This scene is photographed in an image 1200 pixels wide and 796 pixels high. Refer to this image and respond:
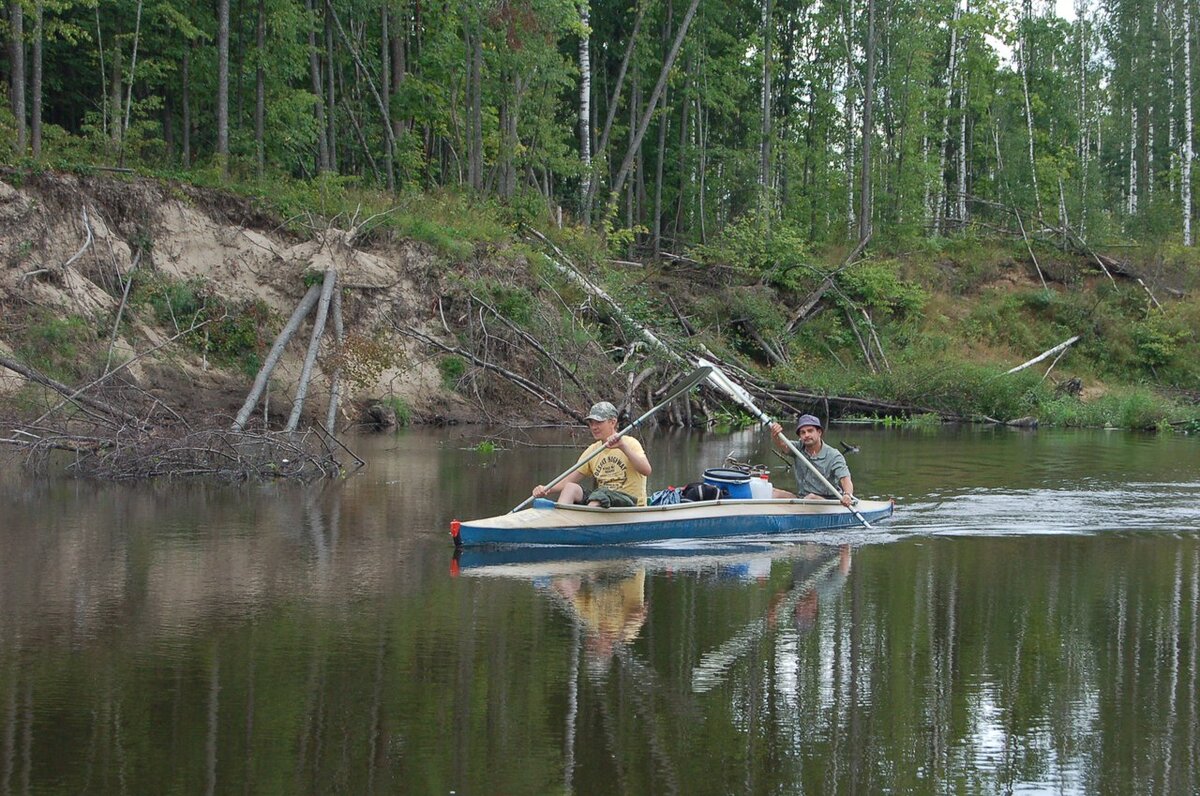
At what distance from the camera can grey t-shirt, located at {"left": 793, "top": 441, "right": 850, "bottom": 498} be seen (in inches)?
605

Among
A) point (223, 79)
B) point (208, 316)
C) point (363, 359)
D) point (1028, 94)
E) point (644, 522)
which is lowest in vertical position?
point (644, 522)

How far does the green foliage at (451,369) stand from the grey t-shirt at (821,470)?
13547mm

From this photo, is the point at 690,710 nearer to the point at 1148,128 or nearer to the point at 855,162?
the point at 855,162

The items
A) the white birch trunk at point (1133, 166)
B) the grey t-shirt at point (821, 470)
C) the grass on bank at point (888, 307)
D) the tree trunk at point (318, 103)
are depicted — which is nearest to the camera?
the grey t-shirt at point (821, 470)

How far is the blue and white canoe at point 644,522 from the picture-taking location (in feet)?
42.7

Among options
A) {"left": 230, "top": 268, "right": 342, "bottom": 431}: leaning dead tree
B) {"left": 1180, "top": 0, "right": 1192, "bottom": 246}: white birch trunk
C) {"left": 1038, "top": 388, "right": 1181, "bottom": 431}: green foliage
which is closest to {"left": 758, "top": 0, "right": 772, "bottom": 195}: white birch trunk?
{"left": 1038, "top": 388, "right": 1181, "bottom": 431}: green foliage

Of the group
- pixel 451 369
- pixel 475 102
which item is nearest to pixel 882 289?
pixel 475 102

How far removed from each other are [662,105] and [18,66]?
24.2m

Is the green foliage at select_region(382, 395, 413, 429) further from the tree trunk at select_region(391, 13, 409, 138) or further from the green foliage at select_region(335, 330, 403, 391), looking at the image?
the tree trunk at select_region(391, 13, 409, 138)

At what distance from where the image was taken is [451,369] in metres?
28.3

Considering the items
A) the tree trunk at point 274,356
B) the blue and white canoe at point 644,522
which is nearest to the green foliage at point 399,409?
the tree trunk at point 274,356

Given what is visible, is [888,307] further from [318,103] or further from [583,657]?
[583,657]

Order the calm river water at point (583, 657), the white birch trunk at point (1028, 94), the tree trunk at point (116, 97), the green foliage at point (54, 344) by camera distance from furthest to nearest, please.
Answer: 1. the white birch trunk at point (1028, 94)
2. the tree trunk at point (116, 97)
3. the green foliage at point (54, 344)
4. the calm river water at point (583, 657)

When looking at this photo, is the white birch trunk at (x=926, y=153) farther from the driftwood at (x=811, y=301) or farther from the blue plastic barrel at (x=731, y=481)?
the blue plastic barrel at (x=731, y=481)
